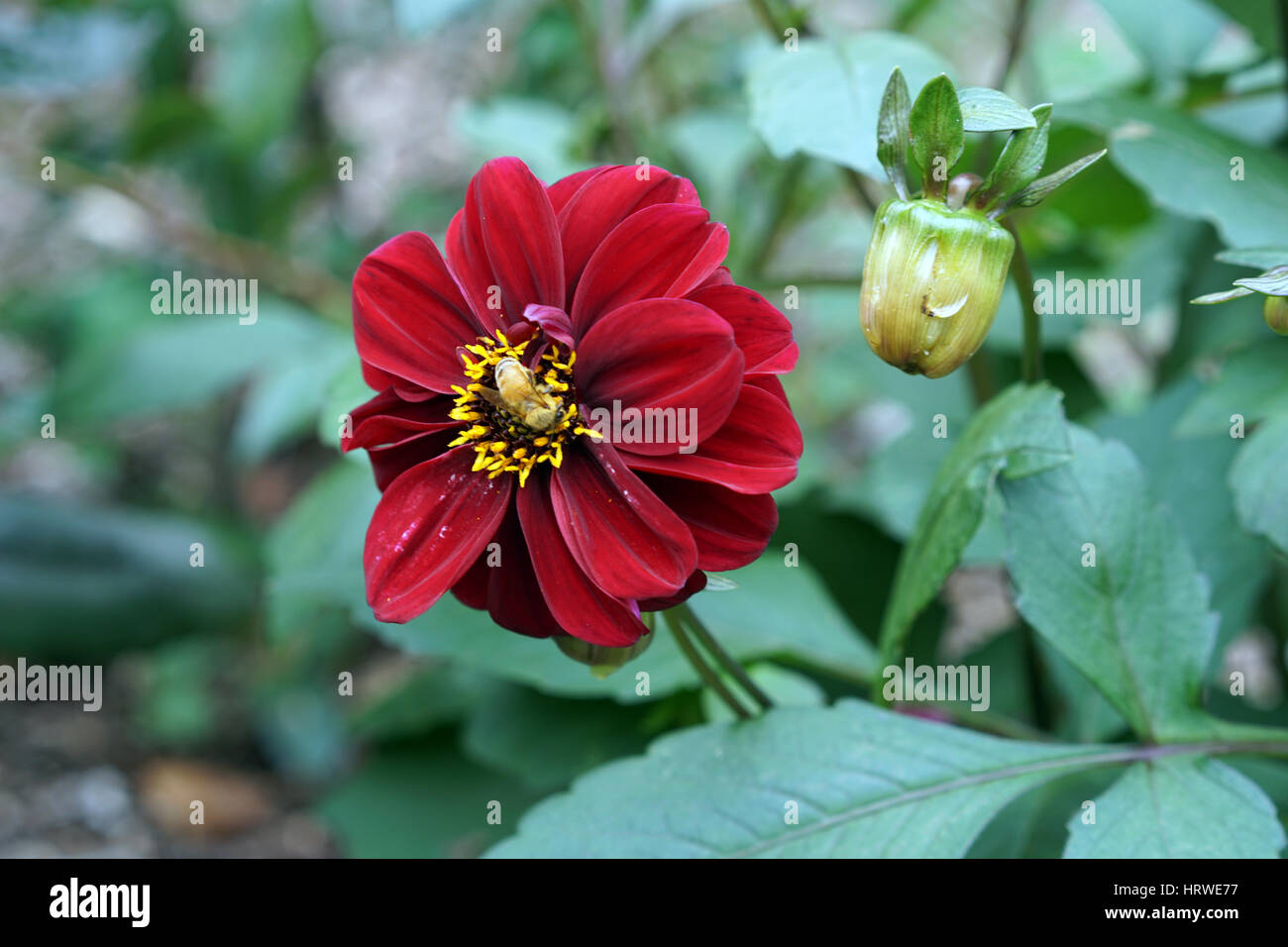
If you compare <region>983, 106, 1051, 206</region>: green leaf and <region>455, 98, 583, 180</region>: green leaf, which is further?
<region>455, 98, 583, 180</region>: green leaf

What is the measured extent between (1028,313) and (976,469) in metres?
0.08

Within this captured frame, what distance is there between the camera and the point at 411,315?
0.44 meters

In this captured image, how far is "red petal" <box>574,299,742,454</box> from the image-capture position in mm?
379

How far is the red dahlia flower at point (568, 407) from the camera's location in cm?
39

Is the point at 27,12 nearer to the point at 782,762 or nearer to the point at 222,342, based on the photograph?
the point at 222,342

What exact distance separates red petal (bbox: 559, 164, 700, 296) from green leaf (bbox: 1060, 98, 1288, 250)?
0.90ft

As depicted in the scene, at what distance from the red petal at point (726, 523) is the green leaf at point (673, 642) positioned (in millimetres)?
131

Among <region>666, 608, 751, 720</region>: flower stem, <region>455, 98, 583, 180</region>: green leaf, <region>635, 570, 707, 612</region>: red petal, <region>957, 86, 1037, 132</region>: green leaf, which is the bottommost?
<region>666, 608, 751, 720</region>: flower stem

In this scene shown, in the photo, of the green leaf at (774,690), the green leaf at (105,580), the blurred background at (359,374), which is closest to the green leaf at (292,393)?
the blurred background at (359,374)

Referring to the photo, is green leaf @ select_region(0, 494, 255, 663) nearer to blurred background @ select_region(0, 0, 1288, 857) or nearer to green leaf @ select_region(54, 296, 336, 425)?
blurred background @ select_region(0, 0, 1288, 857)

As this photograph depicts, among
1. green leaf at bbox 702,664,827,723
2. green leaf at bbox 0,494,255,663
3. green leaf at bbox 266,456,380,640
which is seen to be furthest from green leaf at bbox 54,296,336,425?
green leaf at bbox 702,664,827,723
